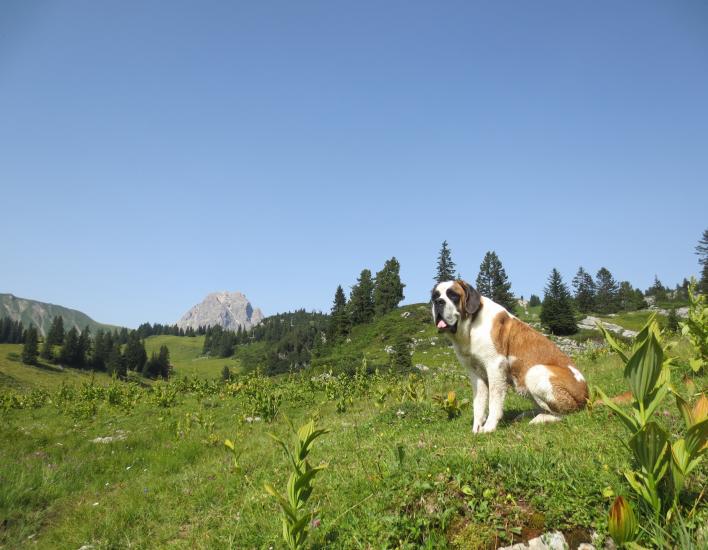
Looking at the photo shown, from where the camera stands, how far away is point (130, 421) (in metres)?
17.0

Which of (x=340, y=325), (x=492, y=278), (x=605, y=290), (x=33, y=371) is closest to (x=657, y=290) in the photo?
(x=605, y=290)

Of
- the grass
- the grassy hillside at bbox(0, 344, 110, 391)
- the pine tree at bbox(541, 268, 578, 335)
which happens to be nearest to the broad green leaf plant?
the grass

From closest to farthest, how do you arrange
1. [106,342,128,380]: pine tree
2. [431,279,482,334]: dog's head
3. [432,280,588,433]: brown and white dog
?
[432,280,588,433]: brown and white dog < [431,279,482,334]: dog's head < [106,342,128,380]: pine tree

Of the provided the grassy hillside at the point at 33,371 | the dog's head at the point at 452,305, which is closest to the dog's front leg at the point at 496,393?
the dog's head at the point at 452,305

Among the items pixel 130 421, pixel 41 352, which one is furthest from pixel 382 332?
pixel 41 352

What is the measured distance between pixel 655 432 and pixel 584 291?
5369 inches

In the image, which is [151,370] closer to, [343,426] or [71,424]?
[71,424]

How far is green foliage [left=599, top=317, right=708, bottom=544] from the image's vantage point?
3027 mm

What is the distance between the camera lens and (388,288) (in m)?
92.8

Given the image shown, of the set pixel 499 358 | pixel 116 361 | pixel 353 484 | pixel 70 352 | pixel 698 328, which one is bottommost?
pixel 116 361

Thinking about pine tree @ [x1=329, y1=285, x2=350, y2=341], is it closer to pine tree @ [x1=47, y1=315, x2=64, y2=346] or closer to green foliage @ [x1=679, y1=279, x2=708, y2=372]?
green foliage @ [x1=679, y1=279, x2=708, y2=372]

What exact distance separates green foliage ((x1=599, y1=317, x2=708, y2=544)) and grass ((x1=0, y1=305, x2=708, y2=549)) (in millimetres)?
454

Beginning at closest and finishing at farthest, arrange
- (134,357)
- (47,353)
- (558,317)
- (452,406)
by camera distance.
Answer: (452,406) → (558,317) → (47,353) → (134,357)

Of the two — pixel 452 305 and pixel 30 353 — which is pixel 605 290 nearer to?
pixel 452 305
